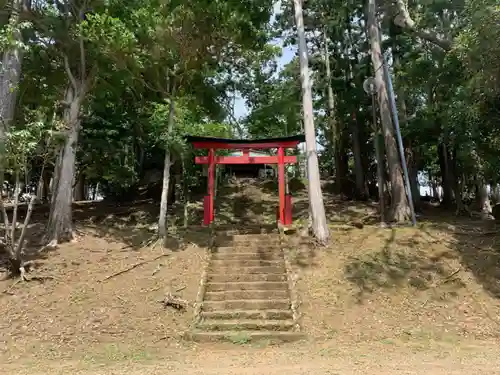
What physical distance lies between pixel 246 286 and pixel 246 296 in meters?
0.34

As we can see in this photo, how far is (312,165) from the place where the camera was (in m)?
10.5

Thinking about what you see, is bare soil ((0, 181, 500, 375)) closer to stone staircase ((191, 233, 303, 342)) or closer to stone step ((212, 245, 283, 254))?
stone staircase ((191, 233, 303, 342))

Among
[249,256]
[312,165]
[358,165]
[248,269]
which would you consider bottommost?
[248,269]

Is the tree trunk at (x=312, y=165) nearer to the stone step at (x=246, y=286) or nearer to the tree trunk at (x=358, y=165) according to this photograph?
the stone step at (x=246, y=286)

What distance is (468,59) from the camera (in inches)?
336

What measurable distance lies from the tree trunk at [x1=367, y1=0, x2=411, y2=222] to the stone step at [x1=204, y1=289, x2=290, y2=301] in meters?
5.75

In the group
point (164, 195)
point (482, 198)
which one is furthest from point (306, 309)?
point (482, 198)

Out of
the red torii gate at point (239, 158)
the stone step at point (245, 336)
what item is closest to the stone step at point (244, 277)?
the stone step at point (245, 336)

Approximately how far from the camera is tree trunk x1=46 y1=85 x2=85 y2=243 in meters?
10.1

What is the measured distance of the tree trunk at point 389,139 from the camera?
12.3m

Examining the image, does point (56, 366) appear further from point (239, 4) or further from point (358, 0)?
point (358, 0)

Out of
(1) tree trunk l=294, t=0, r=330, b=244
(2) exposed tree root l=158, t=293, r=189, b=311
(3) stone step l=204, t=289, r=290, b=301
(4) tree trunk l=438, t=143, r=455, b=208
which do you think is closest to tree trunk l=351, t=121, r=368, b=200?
(4) tree trunk l=438, t=143, r=455, b=208

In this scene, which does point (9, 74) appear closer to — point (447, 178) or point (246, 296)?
point (246, 296)

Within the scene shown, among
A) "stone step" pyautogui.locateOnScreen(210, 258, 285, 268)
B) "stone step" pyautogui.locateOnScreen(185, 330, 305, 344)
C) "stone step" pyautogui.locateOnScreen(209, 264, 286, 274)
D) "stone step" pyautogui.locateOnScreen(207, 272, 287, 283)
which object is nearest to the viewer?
"stone step" pyautogui.locateOnScreen(185, 330, 305, 344)
